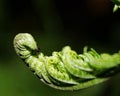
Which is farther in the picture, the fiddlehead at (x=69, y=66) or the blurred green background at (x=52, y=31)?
the blurred green background at (x=52, y=31)

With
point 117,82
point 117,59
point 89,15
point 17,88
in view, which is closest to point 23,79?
point 17,88

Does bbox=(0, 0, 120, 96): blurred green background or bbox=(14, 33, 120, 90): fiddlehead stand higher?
bbox=(0, 0, 120, 96): blurred green background

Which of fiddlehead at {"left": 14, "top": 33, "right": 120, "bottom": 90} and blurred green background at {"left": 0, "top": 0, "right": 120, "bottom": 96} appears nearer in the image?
fiddlehead at {"left": 14, "top": 33, "right": 120, "bottom": 90}

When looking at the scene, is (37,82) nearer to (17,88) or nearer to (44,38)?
(17,88)

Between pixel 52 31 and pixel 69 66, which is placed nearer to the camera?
pixel 69 66

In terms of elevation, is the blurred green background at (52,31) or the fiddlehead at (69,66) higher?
the blurred green background at (52,31)
